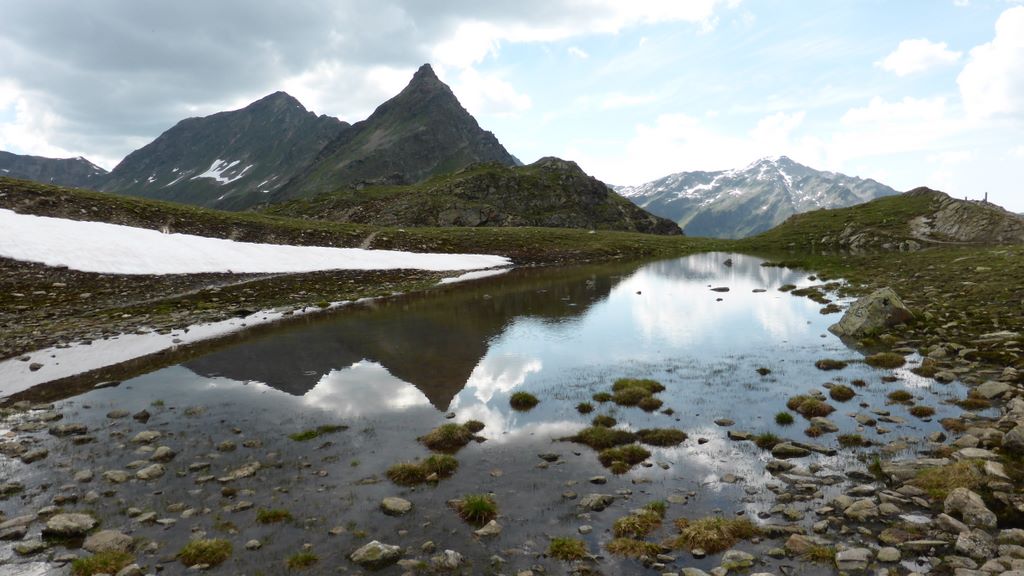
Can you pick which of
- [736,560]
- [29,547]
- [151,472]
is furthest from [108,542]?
[736,560]

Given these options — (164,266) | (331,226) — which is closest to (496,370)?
(164,266)

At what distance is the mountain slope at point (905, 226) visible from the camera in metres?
81.8

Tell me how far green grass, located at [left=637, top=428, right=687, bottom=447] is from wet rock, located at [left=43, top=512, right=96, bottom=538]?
13645 mm

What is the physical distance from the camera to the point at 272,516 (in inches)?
425

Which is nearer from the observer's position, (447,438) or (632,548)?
(632,548)

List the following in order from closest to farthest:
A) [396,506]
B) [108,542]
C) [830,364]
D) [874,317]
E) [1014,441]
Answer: [108,542] < [396,506] < [1014,441] < [830,364] < [874,317]

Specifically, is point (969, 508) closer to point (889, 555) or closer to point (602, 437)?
point (889, 555)

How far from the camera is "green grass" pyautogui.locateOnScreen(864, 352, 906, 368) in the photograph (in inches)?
802

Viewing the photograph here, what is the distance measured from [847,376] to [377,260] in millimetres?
52023

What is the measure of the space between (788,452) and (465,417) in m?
9.82

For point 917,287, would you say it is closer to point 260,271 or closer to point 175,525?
point 175,525

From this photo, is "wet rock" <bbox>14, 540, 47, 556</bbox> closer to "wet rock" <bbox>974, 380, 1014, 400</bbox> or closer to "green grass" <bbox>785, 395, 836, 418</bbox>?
"green grass" <bbox>785, 395, 836, 418</bbox>

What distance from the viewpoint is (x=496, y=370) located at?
22344mm

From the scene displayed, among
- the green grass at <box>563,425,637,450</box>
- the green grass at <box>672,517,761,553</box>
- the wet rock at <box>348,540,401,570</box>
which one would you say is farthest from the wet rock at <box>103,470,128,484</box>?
the green grass at <box>672,517,761,553</box>
